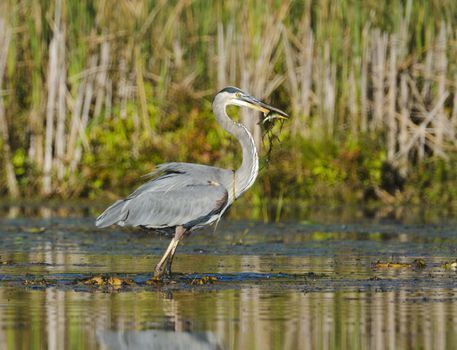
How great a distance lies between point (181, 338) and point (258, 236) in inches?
273

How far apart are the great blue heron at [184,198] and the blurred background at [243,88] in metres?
6.57

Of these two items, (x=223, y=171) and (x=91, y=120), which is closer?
(x=223, y=171)

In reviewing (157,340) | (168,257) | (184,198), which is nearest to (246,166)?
(184,198)

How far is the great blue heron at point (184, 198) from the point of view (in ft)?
33.8

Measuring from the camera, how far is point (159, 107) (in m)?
18.3

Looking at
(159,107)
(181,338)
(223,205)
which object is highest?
(159,107)

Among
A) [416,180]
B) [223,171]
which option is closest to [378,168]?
[416,180]

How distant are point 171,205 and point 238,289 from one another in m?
1.36

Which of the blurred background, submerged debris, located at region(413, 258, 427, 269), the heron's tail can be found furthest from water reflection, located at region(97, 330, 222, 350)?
the blurred background

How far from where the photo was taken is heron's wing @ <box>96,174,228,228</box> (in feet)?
33.7

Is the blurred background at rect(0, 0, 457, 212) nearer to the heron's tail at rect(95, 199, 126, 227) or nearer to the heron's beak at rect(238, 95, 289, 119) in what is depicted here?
the heron's beak at rect(238, 95, 289, 119)

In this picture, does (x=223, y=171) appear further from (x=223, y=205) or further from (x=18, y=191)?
(x=18, y=191)

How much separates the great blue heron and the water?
1.49 ft

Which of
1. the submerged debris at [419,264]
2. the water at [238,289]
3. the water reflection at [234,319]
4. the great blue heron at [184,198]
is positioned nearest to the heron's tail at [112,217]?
the great blue heron at [184,198]
